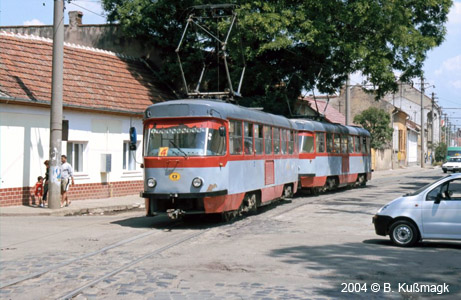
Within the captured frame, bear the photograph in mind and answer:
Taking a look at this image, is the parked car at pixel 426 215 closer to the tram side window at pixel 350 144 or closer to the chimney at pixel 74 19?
the tram side window at pixel 350 144

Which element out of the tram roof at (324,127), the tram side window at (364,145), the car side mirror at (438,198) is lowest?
the car side mirror at (438,198)

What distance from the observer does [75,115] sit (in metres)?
23.9

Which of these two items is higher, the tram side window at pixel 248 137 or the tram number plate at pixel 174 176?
the tram side window at pixel 248 137

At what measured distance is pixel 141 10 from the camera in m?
31.8

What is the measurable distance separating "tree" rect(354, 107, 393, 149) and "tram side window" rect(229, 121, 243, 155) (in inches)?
1662

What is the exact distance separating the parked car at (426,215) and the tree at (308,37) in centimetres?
1575

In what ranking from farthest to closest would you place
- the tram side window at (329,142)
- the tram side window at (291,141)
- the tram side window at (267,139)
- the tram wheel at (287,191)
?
the tram side window at (329,142) < the tram side window at (291,141) < the tram wheel at (287,191) < the tram side window at (267,139)

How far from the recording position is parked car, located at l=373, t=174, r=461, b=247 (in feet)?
38.3

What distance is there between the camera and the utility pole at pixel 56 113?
65.3 feet

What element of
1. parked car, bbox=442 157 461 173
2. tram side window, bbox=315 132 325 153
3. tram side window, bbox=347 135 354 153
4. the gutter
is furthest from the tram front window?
parked car, bbox=442 157 461 173

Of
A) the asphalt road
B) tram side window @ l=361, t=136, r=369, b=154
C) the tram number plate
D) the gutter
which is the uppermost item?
the gutter

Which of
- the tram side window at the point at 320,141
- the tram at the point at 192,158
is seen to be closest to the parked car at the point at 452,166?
the tram side window at the point at 320,141

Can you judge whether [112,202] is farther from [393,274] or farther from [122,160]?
[393,274]

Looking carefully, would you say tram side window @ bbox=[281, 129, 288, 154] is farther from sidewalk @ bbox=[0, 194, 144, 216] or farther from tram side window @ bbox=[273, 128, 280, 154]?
sidewalk @ bbox=[0, 194, 144, 216]
